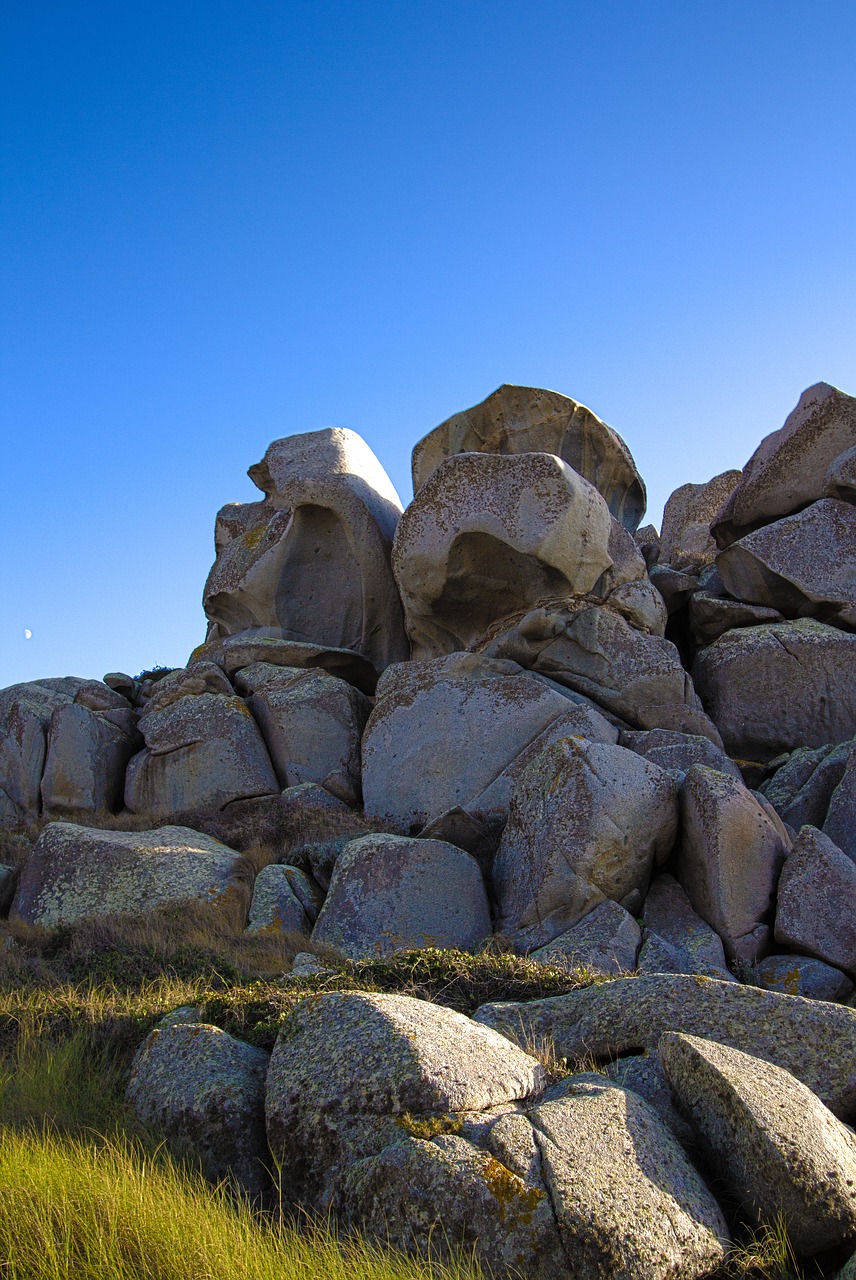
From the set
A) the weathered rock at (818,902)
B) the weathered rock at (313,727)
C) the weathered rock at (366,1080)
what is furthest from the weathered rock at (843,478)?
the weathered rock at (366,1080)

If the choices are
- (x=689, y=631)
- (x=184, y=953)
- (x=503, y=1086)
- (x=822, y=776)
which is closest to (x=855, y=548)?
(x=689, y=631)

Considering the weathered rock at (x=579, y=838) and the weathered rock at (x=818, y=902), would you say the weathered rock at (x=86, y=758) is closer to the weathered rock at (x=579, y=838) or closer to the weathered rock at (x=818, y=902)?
the weathered rock at (x=579, y=838)

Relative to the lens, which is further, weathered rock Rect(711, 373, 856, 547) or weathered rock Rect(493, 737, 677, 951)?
weathered rock Rect(711, 373, 856, 547)

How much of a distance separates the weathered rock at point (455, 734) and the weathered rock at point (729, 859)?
2769mm

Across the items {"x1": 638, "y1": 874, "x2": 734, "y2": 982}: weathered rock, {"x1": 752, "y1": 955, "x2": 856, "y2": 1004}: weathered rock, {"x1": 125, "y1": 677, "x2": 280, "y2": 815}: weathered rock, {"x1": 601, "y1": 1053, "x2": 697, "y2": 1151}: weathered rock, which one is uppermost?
{"x1": 125, "y1": 677, "x2": 280, "y2": 815}: weathered rock

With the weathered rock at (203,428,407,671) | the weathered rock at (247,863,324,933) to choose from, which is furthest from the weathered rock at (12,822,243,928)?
the weathered rock at (203,428,407,671)

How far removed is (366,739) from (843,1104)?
1094 centimetres

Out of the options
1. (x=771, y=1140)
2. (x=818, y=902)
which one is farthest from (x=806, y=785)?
(x=771, y=1140)

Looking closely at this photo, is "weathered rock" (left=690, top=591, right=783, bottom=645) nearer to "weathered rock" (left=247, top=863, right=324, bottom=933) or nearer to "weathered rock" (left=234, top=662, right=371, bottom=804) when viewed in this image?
"weathered rock" (left=234, top=662, right=371, bottom=804)

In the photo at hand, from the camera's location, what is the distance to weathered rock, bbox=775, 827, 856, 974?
10231 millimetres

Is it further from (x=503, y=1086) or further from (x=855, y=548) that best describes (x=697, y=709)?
(x=503, y=1086)

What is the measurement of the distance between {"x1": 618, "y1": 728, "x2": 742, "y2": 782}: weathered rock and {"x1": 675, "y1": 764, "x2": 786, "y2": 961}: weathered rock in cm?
128

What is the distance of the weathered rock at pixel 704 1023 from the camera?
5.38 meters

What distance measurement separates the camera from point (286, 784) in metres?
16.3
